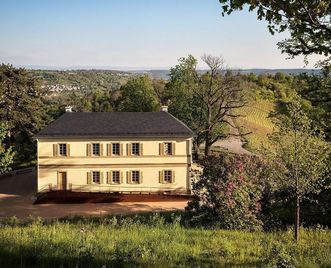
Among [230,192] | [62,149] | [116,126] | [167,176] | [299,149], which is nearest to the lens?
[299,149]

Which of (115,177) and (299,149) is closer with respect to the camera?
(299,149)

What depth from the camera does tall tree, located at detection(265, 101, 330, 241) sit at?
58.1 ft

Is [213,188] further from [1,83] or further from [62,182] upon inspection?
[1,83]

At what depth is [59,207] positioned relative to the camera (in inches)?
1222

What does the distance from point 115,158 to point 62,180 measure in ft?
14.7

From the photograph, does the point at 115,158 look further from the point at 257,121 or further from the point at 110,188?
the point at 257,121

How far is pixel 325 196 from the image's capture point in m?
23.9

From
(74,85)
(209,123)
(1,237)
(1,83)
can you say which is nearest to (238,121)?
(209,123)

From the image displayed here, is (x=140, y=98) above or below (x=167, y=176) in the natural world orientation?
above

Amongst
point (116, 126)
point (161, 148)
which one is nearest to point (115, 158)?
point (116, 126)

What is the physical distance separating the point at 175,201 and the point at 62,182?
8948mm

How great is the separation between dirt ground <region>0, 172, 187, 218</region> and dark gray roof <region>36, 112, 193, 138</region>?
5168mm

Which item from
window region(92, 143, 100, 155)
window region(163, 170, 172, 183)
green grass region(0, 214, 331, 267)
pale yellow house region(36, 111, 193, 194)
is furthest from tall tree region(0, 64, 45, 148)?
green grass region(0, 214, 331, 267)

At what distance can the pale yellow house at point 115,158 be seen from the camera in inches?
1319
